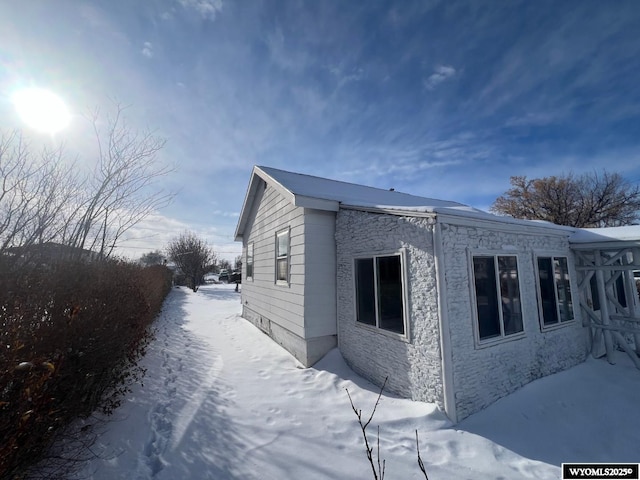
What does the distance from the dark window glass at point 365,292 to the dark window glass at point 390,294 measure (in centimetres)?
23

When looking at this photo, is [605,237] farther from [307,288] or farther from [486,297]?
[307,288]

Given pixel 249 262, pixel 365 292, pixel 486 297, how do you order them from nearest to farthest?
pixel 486 297 < pixel 365 292 < pixel 249 262

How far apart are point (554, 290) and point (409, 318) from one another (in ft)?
13.0

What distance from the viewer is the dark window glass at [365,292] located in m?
5.50

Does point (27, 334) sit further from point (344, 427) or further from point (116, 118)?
point (116, 118)

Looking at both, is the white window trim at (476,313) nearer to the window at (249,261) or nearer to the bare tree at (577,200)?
the window at (249,261)

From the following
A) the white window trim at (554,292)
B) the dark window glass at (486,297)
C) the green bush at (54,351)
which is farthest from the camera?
the white window trim at (554,292)

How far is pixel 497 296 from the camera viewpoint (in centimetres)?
479

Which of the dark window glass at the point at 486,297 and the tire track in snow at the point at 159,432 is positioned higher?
the dark window glass at the point at 486,297

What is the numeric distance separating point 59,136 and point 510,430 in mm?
9665

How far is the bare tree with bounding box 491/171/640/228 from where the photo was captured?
21.2 metres

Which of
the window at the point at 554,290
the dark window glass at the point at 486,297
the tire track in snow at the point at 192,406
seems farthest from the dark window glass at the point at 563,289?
the tire track in snow at the point at 192,406

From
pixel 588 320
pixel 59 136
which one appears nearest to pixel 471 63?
pixel 588 320

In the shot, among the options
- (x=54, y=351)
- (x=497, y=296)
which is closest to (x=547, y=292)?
(x=497, y=296)
